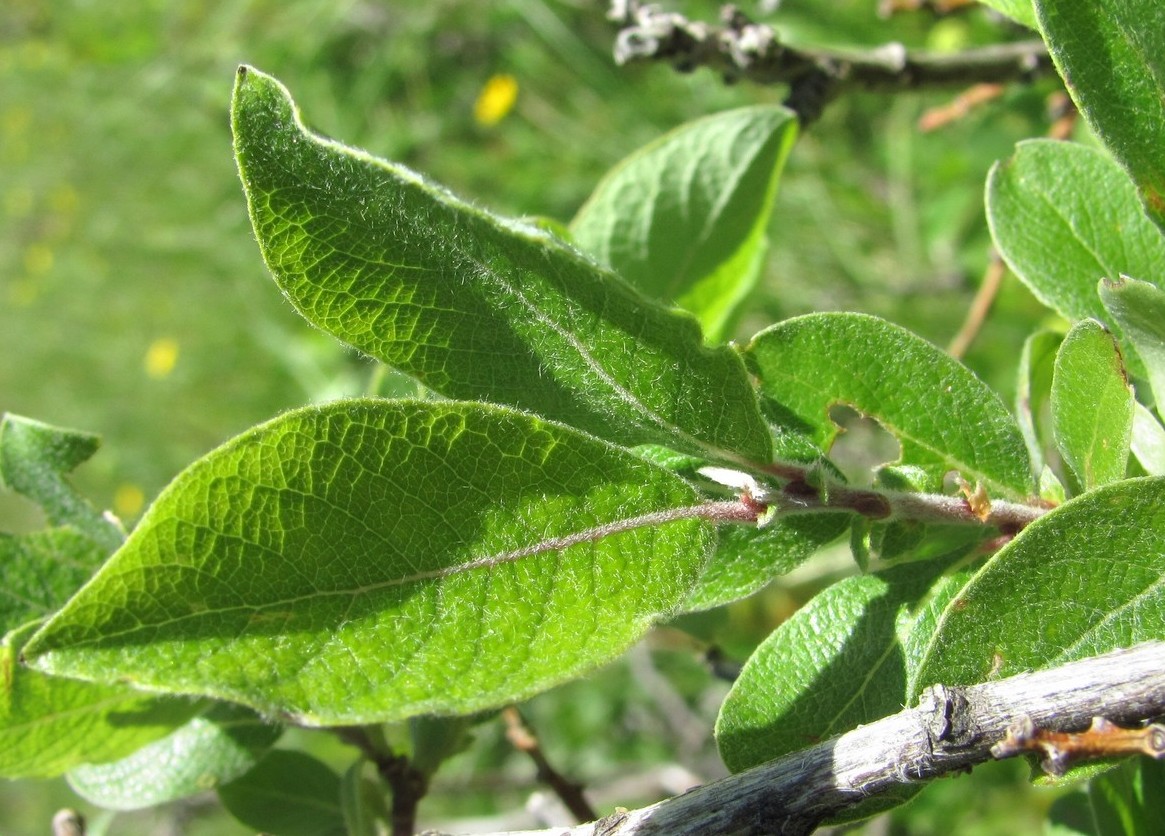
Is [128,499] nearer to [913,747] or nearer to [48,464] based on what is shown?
[48,464]

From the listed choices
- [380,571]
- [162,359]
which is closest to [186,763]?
[380,571]

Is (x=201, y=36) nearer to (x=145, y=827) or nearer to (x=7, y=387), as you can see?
(x=7, y=387)

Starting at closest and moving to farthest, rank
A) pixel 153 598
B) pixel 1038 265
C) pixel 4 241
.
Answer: pixel 153 598, pixel 1038 265, pixel 4 241

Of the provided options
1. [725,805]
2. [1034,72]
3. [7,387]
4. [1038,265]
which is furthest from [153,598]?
[7,387]

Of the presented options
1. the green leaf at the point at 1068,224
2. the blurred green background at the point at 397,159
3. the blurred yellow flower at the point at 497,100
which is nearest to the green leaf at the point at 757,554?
the green leaf at the point at 1068,224

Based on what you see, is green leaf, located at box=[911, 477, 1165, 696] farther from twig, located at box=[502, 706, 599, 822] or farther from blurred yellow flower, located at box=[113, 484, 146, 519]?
blurred yellow flower, located at box=[113, 484, 146, 519]

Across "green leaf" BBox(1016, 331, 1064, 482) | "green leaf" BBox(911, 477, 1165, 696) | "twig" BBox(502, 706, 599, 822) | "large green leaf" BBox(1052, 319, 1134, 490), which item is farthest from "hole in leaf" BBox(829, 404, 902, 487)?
"green leaf" BBox(911, 477, 1165, 696)
